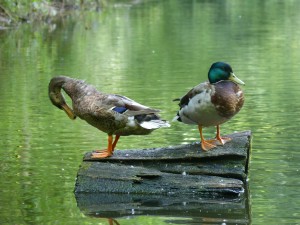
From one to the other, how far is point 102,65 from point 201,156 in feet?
50.0

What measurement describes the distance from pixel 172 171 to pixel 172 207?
0.76 metres

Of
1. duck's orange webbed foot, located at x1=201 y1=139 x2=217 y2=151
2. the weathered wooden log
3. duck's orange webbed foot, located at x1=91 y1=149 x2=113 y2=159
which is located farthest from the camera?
duck's orange webbed foot, located at x1=91 y1=149 x2=113 y2=159

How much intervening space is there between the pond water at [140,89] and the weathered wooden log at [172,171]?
1.01 feet

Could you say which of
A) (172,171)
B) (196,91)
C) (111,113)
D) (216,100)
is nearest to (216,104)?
(216,100)

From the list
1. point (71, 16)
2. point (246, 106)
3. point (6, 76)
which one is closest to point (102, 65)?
point (6, 76)

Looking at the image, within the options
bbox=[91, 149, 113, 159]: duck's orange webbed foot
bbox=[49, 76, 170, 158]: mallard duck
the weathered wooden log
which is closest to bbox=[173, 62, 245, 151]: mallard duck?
the weathered wooden log

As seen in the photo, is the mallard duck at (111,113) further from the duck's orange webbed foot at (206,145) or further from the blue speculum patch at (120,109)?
the duck's orange webbed foot at (206,145)

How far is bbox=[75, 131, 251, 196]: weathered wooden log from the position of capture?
1007 cm

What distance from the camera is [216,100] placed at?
34.1 ft

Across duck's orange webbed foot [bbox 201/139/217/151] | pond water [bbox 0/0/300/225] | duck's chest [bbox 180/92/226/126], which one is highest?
duck's chest [bbox 180/92/226/126]

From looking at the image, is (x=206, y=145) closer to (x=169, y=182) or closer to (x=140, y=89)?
(x=169, y=182)

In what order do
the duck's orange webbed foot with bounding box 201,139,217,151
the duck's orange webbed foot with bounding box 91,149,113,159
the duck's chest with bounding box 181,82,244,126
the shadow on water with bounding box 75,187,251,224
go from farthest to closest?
1. the duck's orange webbed foot with bounding box 91,149,113,159
2. the duck's orange webbed foot with bounding box 201,139,217,151
3. the duck's chest with bounding box 181,82,244,126
4. the shadow on water with bounding box 75,187,251,224

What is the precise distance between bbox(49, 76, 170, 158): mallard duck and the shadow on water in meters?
0.73

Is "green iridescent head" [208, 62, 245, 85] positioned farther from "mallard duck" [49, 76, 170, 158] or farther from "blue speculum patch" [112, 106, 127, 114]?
"blue speculum patch" [112, 106, 127, 114]
